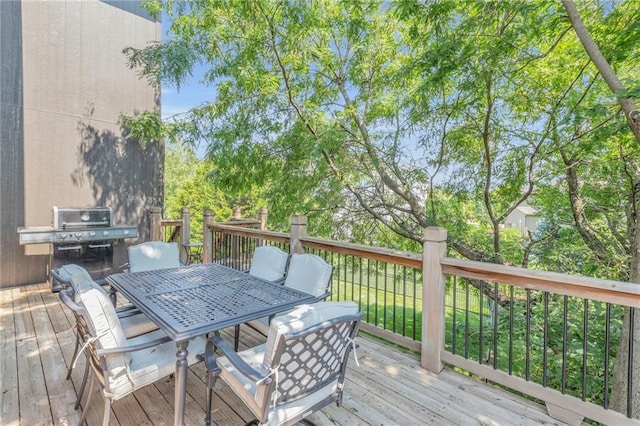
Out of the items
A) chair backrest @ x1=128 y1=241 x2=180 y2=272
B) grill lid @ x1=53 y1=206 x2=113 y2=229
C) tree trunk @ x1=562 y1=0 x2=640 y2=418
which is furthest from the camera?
grill lid @ x1=53 y1=206 x2=113 y2=229

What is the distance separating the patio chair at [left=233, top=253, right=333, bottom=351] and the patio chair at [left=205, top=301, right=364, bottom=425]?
0.90m

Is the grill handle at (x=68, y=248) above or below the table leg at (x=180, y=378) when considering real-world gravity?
above

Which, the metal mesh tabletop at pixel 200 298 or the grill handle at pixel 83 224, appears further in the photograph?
the grill handle at pixel 83 224

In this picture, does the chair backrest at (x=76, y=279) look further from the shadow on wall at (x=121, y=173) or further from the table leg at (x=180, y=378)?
the shadow on wall at (x=121, y=173)

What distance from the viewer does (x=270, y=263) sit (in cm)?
336

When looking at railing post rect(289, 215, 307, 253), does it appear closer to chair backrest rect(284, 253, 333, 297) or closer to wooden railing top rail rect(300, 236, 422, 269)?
wooden railing top rail rect(300, 236, 422, 269)

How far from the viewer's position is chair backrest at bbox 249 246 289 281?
329 centimetres

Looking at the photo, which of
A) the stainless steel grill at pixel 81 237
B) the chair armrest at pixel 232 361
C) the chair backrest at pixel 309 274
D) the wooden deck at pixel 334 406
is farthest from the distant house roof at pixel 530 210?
the stainless steel grill at pixel 81 237

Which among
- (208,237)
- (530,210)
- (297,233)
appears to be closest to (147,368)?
(297,233)

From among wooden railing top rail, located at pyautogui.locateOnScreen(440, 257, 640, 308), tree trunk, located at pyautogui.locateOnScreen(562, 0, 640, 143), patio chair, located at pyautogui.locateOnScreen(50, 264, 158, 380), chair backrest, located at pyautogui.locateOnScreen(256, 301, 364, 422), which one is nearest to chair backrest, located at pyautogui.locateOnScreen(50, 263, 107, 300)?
patio chair, located at pyautogui.locateOnScreen(50, 264, 158, 380)

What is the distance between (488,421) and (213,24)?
6.15 m

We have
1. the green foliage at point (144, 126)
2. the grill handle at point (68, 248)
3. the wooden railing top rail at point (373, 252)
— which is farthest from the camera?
the green foliage at point (144, 126)

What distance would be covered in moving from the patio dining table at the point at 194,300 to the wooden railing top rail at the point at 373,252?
95cm

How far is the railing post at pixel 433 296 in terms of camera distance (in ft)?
8.89
